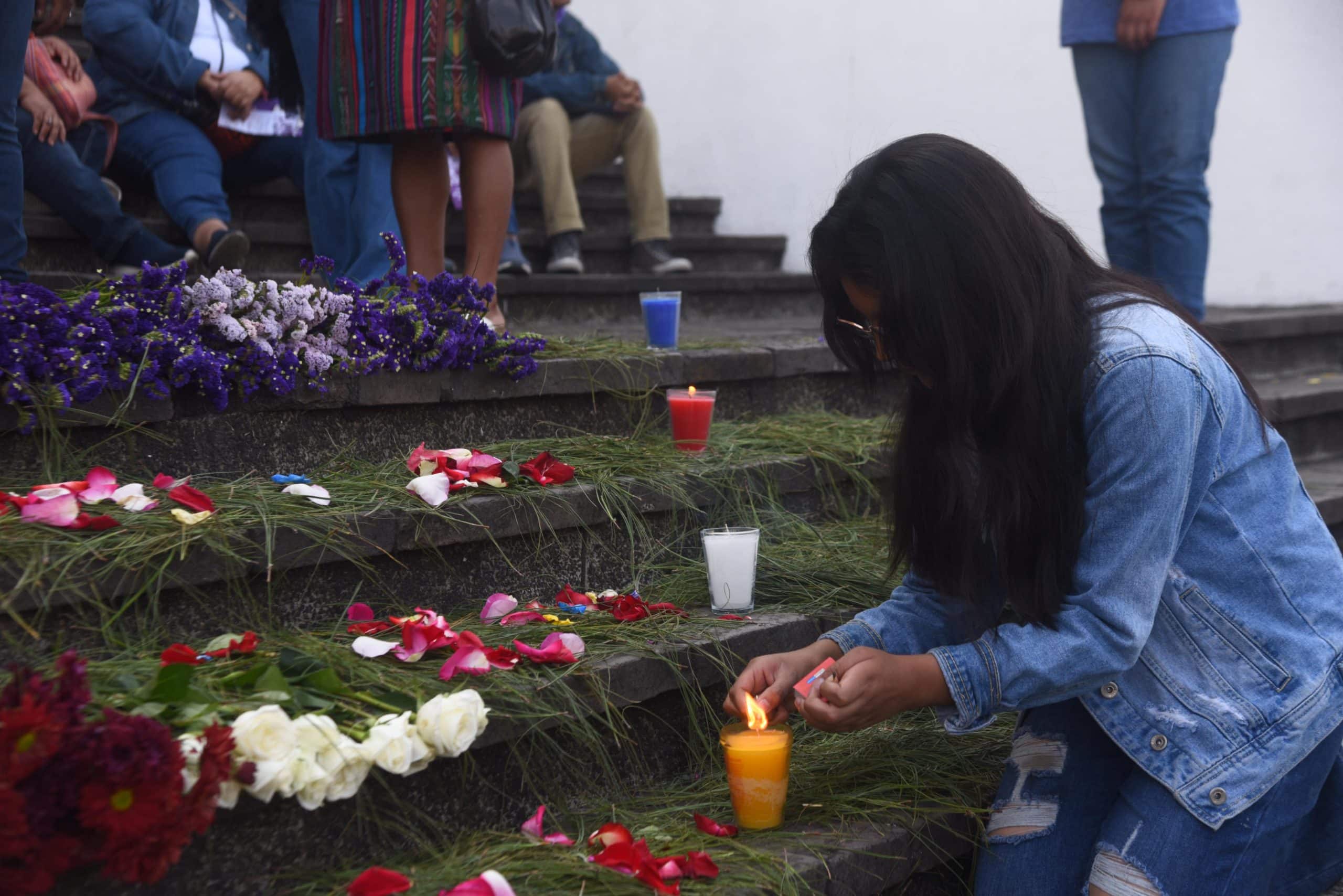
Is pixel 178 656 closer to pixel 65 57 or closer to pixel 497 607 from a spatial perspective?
pixel 497 607

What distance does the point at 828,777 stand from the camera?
186 cm

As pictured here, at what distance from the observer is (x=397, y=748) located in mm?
1449

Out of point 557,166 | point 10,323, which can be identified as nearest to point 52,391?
point 10,323

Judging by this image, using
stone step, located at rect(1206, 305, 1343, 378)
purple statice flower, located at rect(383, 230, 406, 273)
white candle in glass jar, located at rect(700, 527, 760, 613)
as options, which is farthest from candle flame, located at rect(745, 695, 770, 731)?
stone step, located at rect(1206, 305, 1343, 378)

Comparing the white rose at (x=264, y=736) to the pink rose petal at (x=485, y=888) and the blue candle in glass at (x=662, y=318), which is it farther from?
the blue candle in glass at (x=662, y=318)

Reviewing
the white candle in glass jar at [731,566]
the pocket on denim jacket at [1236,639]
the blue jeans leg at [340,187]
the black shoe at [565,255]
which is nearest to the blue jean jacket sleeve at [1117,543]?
the pocket on denim jacket at [1236,639]

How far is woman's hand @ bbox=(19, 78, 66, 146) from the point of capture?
3156mm

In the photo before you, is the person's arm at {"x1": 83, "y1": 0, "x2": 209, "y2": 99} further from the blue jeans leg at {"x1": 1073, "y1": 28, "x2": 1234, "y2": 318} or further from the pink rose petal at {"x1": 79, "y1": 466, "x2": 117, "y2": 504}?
the blue jeans leg at {"x1": 1073, "y1": 28, "x2": 1234, "y2": 318}

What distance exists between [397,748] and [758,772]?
49 centimetres

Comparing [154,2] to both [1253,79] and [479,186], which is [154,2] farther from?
[1253,79]

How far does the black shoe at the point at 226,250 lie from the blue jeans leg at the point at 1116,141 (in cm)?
246

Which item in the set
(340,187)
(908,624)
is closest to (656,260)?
(340,187)

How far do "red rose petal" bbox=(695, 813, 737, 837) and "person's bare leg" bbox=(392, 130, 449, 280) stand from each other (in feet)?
5.47

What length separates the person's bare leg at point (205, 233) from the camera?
3.40 m
